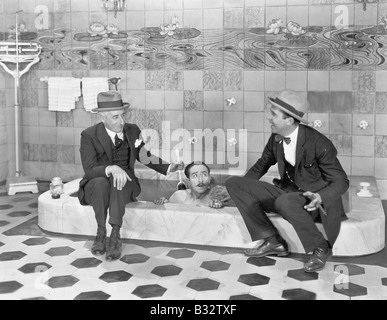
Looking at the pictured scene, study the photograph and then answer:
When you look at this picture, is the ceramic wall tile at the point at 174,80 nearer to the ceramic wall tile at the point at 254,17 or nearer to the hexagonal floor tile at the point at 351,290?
the ceramic wall tile at the point at 254,17

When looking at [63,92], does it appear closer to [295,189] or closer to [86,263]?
[86,263]

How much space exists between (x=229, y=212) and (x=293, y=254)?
50 centimetres

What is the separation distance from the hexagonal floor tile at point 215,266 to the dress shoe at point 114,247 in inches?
21.8

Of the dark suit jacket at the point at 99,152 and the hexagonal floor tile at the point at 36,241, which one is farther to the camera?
the hexagonal floor tile at the point at 36,241

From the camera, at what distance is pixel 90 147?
3902 millimetres

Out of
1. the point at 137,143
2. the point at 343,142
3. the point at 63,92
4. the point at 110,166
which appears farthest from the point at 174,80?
the point at 110,166

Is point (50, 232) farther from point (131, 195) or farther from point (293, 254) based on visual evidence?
point (293, 254)

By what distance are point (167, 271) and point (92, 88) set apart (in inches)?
120

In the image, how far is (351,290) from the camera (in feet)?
10.1

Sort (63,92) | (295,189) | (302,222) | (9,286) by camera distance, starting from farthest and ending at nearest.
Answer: (63,92), (295,189), (302,222), (9,286)

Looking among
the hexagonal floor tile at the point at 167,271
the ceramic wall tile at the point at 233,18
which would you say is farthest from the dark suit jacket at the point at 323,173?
the ceramic wall tile at the point at 233,18

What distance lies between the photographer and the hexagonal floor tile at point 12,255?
3.66 meters

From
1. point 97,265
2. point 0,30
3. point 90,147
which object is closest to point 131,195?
point 90,147

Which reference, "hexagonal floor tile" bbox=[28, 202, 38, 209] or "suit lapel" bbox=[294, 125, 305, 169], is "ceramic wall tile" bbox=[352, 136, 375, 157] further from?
"hexagonal floor tile" bbox=[28, 202, 38, 209]
